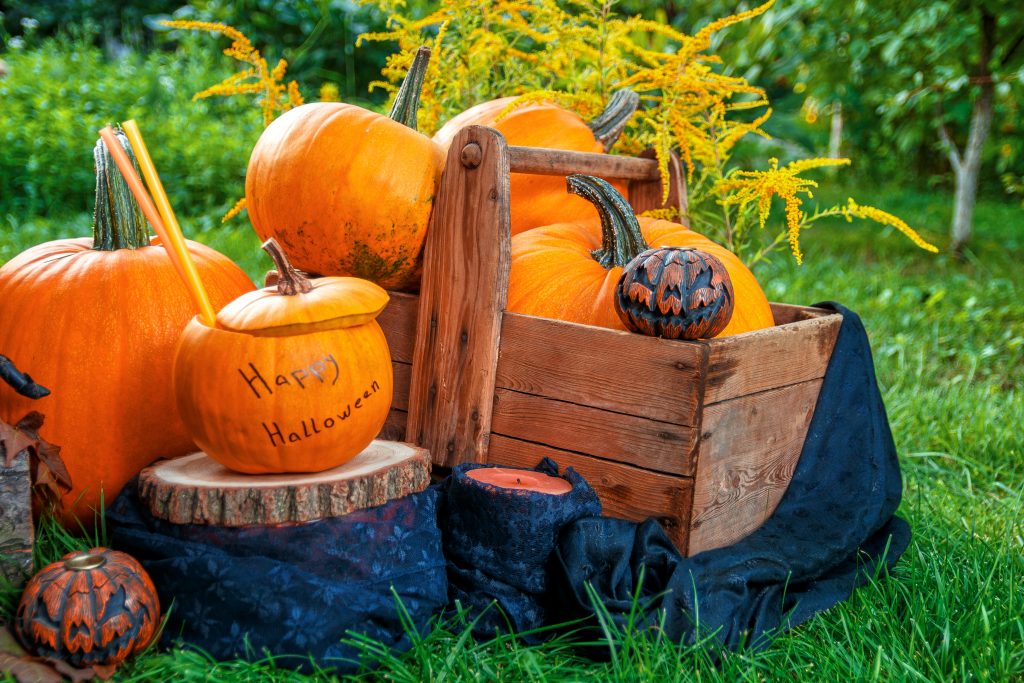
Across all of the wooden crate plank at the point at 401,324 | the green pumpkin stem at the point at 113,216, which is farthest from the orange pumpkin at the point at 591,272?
the green pumpkin stem at the point at 113,216

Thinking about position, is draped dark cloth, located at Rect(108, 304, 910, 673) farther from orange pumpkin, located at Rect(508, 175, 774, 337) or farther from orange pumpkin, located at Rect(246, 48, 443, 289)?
orange pumpkin, located at Rect(246, 48, 443, 289)

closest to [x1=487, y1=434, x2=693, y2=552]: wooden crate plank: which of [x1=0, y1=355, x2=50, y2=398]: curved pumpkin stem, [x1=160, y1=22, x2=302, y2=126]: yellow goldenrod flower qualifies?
[x1=0, y1=355, x2=50, y2=398]: curved pumpkin stem

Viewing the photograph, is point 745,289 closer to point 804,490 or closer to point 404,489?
point 804,490

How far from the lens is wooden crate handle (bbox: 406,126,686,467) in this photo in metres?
1.92

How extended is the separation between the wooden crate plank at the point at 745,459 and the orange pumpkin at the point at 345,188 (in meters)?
0.77

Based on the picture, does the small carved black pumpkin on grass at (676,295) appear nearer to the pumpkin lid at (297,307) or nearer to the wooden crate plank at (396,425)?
the pumpkin lid at (297,307)

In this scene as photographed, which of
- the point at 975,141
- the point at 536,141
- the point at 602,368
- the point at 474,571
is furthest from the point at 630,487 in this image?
the point at 975,141

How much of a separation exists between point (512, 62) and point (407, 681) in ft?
6.01

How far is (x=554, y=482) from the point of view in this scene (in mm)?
1766

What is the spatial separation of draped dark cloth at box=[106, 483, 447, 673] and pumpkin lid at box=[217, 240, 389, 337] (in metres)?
0.33

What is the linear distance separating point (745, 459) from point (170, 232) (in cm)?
118

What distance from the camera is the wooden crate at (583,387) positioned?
5.69ft

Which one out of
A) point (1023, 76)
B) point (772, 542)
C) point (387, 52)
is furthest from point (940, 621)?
point (387, 52)

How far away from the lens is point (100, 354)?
1.80m
